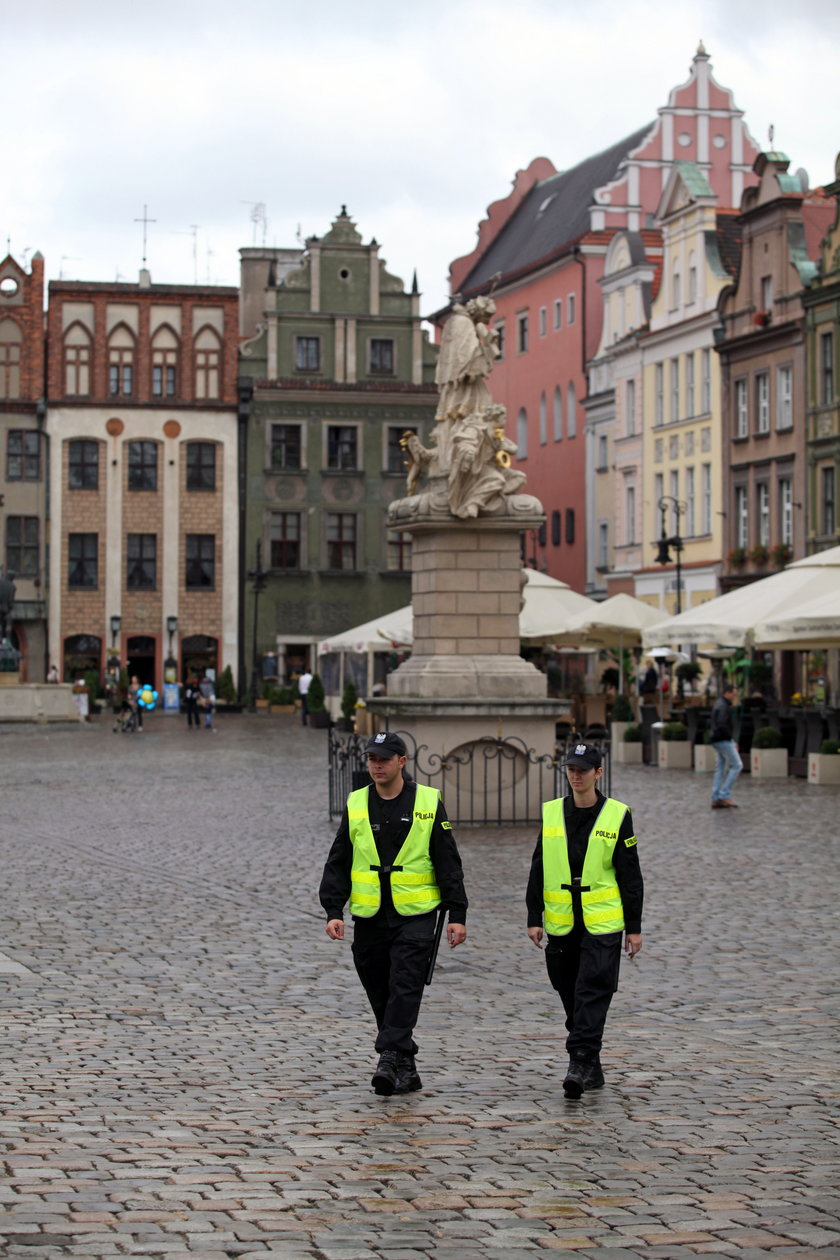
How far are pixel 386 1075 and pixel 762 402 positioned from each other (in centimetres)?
4853

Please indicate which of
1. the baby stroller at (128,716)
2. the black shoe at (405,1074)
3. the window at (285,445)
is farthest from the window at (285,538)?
the black shoe at (405,1074)

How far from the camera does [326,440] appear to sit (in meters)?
72.1

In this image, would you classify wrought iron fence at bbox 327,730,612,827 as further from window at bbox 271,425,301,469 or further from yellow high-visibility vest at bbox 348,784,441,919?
window at bbox 271,425,301,469

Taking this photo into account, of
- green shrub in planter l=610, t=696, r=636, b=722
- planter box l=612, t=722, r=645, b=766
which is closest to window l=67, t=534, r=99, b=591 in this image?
green shrub in planter l=610, t=696, r=636, b=722

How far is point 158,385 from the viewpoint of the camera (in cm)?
7156

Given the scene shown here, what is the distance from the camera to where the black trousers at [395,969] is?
836 cm

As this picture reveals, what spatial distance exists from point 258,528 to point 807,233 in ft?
77.7

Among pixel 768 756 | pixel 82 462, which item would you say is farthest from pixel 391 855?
pixel 82 462

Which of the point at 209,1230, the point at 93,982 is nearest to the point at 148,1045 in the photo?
the point at 93,982

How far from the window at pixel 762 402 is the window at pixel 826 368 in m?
3.27

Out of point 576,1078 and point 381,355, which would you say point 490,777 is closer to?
point 576,1078

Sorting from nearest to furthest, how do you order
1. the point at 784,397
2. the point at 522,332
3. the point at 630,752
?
the point at 630,752 < the point at 784,397 < the point at 522,332

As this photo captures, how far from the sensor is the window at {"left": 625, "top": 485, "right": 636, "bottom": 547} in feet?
213

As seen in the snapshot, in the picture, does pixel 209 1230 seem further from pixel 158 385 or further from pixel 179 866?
pixel 158 385
